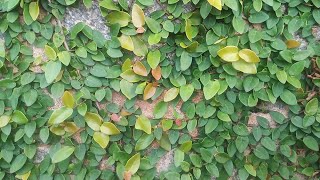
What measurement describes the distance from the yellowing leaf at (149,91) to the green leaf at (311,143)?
27.4 inches

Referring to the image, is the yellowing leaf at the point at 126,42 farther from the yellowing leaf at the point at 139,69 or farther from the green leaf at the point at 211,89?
the green leaf at the point at 211,89

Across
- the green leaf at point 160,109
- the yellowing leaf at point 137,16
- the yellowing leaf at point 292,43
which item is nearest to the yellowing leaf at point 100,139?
the green leaf at point 160,109

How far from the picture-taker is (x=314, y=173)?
2.00 m

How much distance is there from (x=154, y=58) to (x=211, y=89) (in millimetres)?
264

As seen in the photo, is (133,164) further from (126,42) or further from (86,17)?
(86,17)

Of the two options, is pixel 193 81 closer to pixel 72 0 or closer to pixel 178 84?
pixel 178 84

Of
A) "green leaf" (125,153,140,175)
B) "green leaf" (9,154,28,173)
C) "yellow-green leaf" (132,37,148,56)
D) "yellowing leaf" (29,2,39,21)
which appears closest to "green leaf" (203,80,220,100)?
"yellow-green leaf" (132,37,148,56)

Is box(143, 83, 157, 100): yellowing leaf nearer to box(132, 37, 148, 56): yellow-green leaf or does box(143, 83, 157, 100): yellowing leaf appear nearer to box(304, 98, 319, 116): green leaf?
box(132, 37, 148, 56): yellow-green leaf

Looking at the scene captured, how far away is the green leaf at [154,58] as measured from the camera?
1.73 m

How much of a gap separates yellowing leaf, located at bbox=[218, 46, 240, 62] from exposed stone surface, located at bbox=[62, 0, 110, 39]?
1.53ft

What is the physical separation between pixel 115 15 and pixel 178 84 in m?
0.38

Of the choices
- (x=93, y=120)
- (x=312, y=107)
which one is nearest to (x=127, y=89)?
(x=93, y=120)

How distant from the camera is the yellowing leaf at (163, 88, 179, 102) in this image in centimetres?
180

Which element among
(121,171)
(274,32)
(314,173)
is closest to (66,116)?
(121,171)
